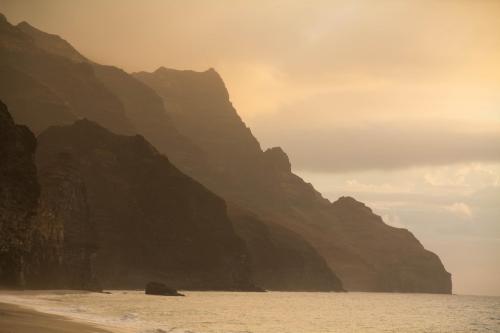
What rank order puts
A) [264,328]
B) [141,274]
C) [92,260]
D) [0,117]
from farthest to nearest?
[141,274] < [92,260] < [0,117] < [264,328]

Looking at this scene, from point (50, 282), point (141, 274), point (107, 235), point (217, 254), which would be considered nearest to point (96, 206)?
point (107, 235)

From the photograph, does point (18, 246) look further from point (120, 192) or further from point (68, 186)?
point (120, 192)

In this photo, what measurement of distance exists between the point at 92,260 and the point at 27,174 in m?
46.5

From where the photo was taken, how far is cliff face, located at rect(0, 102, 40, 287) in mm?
76125

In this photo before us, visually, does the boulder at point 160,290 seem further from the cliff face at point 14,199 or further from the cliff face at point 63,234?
the cliff face at point 14,199

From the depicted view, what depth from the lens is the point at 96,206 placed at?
18275 centimetres

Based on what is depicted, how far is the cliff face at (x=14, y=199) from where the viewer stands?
76.1 m

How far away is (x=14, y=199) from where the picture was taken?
79562mm

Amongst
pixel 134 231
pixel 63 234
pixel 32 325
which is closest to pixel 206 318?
pixel 32 325

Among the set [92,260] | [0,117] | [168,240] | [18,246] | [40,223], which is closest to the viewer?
[18,246]

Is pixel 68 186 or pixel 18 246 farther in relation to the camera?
pixel 68 186

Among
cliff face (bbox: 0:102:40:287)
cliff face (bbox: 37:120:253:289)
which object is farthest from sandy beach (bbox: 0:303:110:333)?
cliff face (bbox: 37:120:253:289)

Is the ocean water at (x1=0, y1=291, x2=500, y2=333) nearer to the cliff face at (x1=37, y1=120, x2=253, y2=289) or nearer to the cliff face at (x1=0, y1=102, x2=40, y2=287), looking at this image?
the cliff face at (x1=0, y1=102, x2=40, y2=287)

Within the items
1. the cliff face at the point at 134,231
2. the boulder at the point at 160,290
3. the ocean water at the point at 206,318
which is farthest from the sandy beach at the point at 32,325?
the cliff face at the point at 134,231
